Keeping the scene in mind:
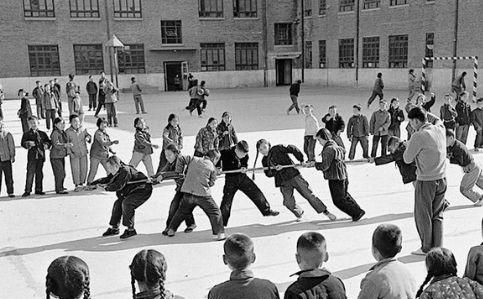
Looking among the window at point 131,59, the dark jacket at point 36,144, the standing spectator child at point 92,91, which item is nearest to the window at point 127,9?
the window at point 131,59

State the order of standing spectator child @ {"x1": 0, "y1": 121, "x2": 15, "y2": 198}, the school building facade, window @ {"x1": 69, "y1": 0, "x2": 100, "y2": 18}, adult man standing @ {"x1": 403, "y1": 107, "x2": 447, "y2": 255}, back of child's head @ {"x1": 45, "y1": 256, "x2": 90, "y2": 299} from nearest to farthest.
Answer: back of child's head @ {"x1": 45, "y1": 256, "x2": 90, "y2": 299} → adult man standing @ {"x1": 403, "y1": 107, "x2": 447, "y2": 255} → standing spectator child @ {"x1": 0, "y1": 121, "x2": 15, "y2": 198} → the school building facade → window @ {"x1": 69, "y1": 0, "x2": 100, "y2": 18}

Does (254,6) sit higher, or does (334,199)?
(254,6)

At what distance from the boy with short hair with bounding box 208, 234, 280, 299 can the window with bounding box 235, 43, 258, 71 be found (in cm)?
3970

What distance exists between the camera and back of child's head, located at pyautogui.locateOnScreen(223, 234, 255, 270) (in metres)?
3.81

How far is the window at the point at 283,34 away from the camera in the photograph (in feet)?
145

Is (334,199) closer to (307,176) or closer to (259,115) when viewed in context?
(307,176)

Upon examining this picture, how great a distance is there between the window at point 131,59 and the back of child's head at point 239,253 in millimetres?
37099

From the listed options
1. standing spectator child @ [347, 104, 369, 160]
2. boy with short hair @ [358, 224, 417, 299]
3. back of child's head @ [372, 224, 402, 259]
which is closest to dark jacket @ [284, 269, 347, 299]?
boy with short hair @ [358, 224, 417, 299]

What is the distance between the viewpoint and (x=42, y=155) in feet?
36.2

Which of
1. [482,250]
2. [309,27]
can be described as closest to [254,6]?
[309,27]

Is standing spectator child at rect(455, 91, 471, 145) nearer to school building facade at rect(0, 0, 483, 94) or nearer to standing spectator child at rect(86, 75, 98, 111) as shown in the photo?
school building facade at rect(0, 0, 483, 94)

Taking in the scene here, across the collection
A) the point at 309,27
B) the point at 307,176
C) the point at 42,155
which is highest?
the point at 309,27

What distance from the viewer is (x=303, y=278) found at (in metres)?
3.66

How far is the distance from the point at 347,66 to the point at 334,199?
32410 millimetres
